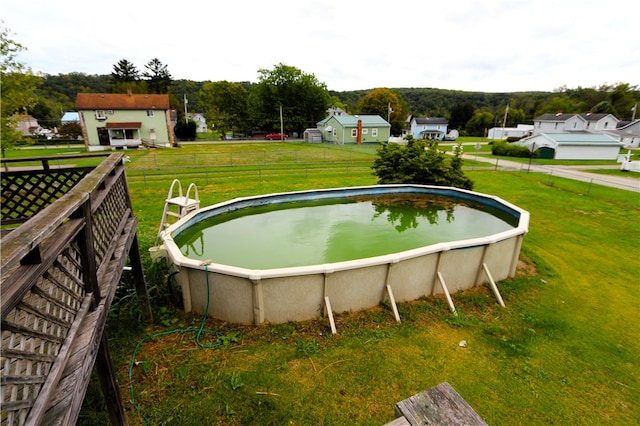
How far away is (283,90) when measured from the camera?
48.8m

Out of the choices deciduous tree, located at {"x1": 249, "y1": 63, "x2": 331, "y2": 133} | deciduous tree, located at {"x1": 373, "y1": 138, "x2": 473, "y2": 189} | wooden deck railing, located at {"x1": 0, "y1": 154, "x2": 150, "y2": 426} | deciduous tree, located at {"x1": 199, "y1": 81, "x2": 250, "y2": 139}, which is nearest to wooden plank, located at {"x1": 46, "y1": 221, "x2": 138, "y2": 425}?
wooden deck railing, located at {"x1": 0, "y1": 154, "x2": 150, "y2": 426}

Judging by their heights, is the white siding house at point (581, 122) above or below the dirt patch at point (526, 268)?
above

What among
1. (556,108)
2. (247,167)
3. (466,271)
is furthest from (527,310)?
(556,108)

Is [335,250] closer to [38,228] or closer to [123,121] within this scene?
[38,228]

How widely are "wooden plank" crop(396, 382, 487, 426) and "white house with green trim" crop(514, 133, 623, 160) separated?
32.5 meters

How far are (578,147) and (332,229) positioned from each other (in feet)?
102

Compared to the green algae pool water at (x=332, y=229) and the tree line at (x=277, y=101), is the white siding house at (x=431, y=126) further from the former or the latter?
the green algae pool water at (x=332, y=229)

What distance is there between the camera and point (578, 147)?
27.7m

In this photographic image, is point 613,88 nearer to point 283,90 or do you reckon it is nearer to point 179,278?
point 283,90

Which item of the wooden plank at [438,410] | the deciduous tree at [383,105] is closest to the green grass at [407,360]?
the wooden plank at [438,410]

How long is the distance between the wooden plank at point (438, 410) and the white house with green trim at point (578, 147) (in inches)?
1281

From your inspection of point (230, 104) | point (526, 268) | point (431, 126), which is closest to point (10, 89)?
point (526, 268)

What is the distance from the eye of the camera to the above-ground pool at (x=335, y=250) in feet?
14.6

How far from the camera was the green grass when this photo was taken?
10.6 feet
